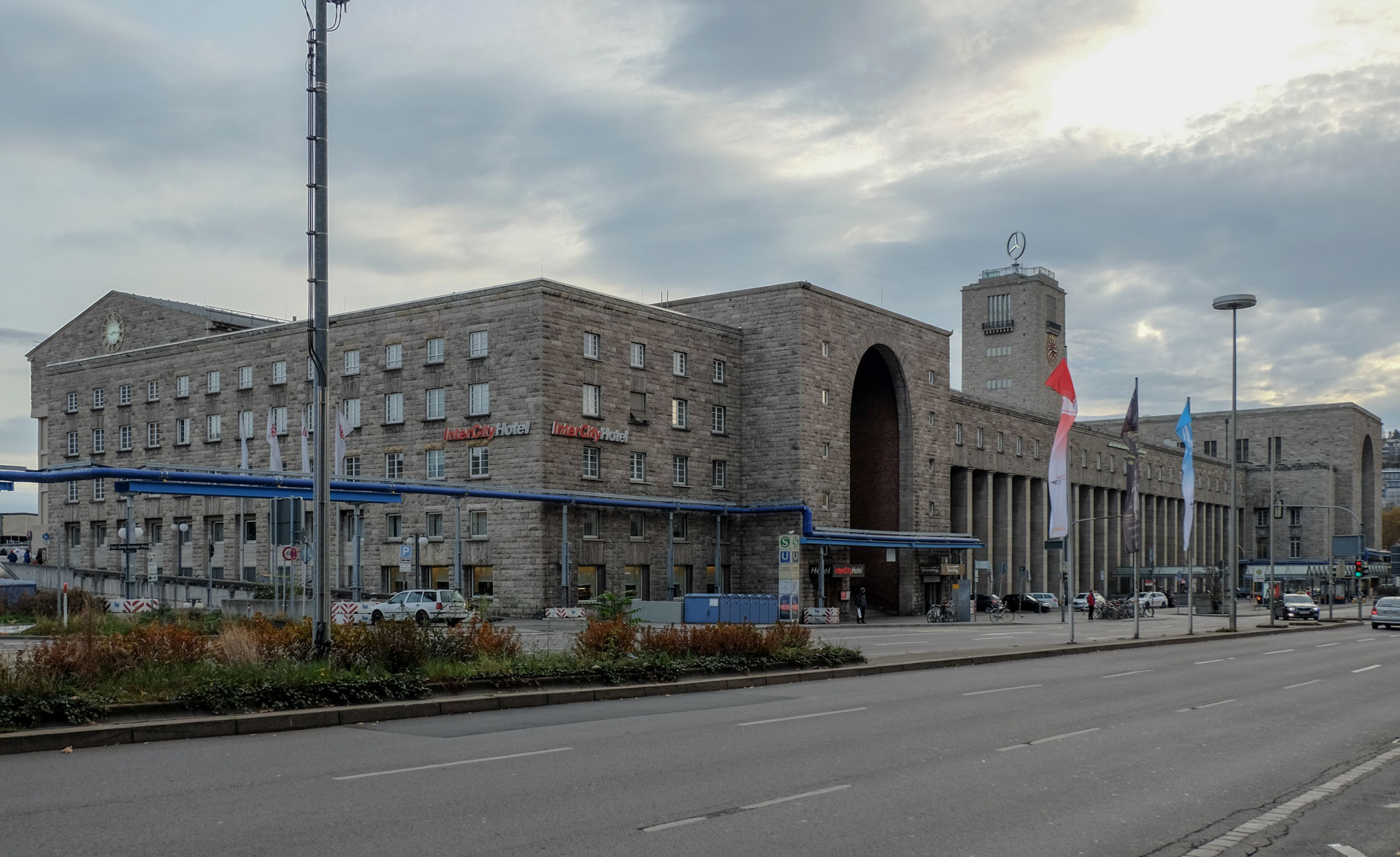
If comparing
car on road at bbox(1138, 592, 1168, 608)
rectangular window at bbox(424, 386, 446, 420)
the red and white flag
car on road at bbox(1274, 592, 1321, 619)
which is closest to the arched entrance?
car on road at bbox(1274, 592, 1321, 619)

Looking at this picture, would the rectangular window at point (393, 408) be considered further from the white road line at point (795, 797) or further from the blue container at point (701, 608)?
the white road line at point (795, 797)

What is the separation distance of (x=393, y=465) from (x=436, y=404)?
Answer: 393 centimetres

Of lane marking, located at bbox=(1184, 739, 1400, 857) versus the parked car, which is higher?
lane marking, located at bbox=(1184, 739, 1400, 857)

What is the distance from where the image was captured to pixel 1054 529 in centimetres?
3244

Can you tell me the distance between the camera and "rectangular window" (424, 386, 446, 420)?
57688mm

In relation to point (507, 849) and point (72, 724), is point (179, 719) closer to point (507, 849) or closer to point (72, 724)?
point (72, 724)

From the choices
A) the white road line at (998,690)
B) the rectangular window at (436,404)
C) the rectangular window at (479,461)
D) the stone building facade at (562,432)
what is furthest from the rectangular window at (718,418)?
the white road line at (998,690)

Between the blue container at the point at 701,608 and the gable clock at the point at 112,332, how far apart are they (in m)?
48.3

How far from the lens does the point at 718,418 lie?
6328 cm

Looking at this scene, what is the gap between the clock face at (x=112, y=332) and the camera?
79.3 meters

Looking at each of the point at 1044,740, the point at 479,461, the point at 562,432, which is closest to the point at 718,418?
the point at 562,432

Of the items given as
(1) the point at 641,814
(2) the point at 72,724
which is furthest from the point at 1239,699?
(2) the point at 72,724

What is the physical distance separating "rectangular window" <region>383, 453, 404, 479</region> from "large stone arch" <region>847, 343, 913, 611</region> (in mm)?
24950

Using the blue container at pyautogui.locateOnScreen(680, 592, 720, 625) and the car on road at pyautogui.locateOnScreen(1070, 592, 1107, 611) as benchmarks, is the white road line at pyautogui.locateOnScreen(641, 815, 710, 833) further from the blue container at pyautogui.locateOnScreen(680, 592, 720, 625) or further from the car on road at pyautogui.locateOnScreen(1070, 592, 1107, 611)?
the car on road at pyautogui.locateOnScreen(1070, 592, 1107, 611)
